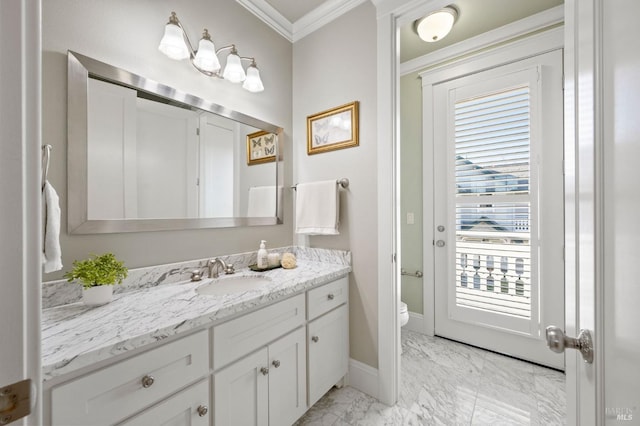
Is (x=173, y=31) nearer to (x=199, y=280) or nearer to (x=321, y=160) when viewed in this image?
(x=321, y=160)

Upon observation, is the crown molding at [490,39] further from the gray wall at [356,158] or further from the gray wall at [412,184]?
A: the gray wall at [356,158]

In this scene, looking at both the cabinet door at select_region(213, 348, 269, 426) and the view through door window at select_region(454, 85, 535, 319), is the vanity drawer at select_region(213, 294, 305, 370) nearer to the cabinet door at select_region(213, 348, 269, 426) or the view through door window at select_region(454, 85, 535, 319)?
the cabinet door at select_region(213, 348, 269, 426)

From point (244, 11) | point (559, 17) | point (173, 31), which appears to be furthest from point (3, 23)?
point (559, 17)

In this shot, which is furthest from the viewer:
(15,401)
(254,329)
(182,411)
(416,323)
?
(416,323)

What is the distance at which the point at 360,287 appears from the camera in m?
1.72

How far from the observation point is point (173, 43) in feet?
4.33

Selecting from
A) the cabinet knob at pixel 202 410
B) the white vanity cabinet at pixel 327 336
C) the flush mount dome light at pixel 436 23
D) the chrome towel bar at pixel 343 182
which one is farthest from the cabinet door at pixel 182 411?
the flush mount dome light at pixel 436 23

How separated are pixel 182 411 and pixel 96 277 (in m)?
0.59

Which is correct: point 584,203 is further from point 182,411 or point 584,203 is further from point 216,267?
point 216,267

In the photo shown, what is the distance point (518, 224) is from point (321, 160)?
1638 millimetres

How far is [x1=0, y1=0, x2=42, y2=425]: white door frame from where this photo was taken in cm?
35

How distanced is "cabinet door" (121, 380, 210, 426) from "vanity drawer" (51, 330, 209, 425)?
1.1 inches

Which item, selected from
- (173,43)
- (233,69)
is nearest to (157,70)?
(173,43)

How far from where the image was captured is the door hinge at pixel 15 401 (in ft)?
1.10
